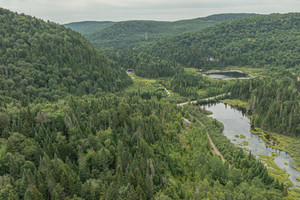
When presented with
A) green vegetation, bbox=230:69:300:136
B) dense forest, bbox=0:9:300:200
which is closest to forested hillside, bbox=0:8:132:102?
dense forest, bbox=0:9:300:200

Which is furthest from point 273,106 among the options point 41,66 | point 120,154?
point 41,66

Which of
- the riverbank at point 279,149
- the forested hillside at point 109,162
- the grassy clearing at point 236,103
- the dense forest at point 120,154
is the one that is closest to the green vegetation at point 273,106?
the dense forest at point 120,154

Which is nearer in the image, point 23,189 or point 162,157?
point 23,189

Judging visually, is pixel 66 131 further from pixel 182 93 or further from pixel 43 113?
pixel 182 93

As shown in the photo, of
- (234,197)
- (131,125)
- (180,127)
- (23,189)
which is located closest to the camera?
(23,189)

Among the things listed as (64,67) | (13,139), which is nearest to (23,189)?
(13,139)

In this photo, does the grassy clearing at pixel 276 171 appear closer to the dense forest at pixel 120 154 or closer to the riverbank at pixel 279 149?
the riverbank at pixel 279 149

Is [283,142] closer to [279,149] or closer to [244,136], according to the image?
[279,149]
